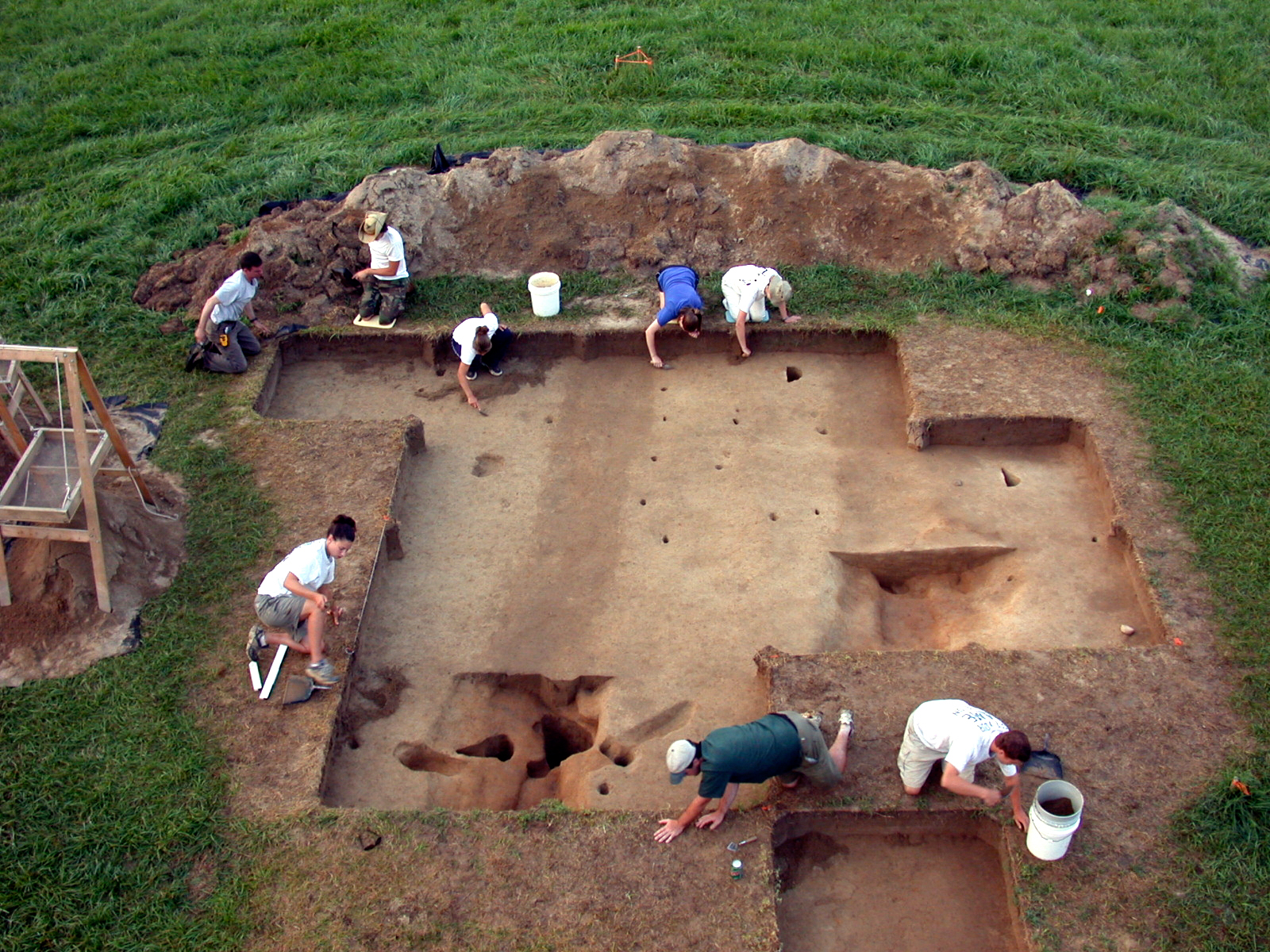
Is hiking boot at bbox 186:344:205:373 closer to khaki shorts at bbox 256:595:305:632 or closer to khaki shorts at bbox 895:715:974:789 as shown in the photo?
khaki shorts at bbox 256:595:305:632

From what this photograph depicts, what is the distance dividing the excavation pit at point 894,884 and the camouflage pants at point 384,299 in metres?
6.26

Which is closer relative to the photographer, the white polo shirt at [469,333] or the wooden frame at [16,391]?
the wooden frame at [16,391]

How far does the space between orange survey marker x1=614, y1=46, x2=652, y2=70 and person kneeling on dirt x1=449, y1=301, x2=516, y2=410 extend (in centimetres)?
558

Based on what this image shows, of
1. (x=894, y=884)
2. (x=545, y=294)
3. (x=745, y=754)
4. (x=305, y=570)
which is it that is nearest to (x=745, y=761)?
(x=745, y=754)

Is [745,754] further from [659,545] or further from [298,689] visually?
[298,689]

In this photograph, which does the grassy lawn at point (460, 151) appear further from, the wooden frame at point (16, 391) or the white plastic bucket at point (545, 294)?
the white plastic bucket at point (545, 294)

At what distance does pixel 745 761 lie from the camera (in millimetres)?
5551

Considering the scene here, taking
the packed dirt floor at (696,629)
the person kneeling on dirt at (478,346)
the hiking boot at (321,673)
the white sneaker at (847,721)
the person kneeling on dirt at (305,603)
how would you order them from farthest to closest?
the person kneeling on dirt at (478,346)
the hiking boot at (321,673)
the person kneeling on dirt at (305,603)
the white sneaker at (847,721)
the packed dirt floor at (696,629)

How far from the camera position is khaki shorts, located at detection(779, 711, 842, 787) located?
19.0ft

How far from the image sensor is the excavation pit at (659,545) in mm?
6895

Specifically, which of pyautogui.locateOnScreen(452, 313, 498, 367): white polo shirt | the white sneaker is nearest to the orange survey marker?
pyautogui.locateOnScreen(452, 313, 498, 367): white polo shirt

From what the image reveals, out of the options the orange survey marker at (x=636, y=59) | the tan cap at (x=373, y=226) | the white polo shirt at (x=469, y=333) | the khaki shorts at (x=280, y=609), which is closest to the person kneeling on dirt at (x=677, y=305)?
the white polo shirt at (x=469, y=333)

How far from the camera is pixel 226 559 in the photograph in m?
7.65

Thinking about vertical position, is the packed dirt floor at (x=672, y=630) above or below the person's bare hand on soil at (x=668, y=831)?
below
